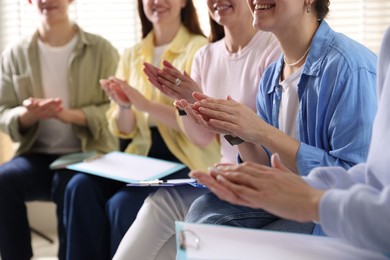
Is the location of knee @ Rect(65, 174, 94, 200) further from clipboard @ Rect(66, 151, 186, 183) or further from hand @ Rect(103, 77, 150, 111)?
hand @ Rect(103, 77, 150, 111)

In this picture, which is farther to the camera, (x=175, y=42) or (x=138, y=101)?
(x=175, y=42)

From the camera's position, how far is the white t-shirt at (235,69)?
68.0 inches

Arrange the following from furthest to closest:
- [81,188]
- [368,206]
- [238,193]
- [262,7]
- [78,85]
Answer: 1. [78,85]
2. [81,188]
3. [262,7]
4. [238,193]
5. [368,206]

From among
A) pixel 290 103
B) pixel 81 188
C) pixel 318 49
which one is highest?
pixel 318 49

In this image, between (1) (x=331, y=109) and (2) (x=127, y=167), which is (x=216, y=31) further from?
(1) (x=331, y=109)

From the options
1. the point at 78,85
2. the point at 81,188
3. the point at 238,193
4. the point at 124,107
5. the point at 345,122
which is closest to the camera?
the point at 238,193

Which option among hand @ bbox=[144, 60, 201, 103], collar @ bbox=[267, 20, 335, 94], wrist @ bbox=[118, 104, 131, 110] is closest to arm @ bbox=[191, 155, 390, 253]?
collar @ bbox=[267, 20, 335, 94]

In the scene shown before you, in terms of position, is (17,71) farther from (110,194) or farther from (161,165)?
(161,165)

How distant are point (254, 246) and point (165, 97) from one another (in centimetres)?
125

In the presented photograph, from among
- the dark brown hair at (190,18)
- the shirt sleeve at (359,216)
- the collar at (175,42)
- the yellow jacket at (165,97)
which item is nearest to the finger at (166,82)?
the yellow jacket at (165,97)

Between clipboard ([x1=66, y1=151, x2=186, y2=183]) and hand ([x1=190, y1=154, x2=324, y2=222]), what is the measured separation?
78cm

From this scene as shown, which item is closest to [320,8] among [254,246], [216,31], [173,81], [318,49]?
[318,49]

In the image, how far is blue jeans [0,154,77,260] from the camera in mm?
2148

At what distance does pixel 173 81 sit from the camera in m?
1.71
